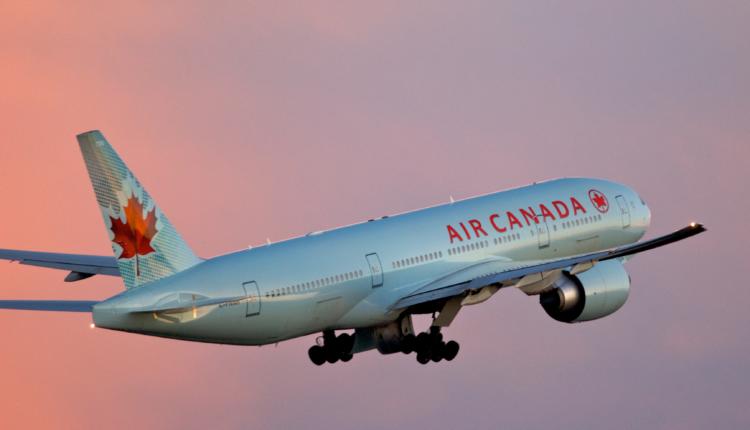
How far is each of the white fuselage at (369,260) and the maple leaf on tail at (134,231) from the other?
110 centimetres

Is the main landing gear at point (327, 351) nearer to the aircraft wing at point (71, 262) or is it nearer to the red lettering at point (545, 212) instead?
the aircraft wing at point (71, 262)

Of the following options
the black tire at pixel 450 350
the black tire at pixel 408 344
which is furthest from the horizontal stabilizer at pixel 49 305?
the black tire at pixel 450 350

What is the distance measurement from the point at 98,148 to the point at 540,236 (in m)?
19.5

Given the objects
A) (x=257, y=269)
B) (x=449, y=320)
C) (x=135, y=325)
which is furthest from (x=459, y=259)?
(x=135, y=325)

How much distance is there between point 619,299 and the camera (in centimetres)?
7469

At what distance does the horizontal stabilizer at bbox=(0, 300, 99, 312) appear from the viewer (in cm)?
6100

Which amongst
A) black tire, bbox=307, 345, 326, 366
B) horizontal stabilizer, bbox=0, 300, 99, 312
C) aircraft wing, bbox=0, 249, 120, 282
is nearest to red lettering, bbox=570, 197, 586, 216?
black tire, bbox=307, 345, 326, 366


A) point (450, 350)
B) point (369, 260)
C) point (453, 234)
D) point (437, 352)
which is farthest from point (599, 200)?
point (369, 260)

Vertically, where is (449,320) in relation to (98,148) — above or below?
below

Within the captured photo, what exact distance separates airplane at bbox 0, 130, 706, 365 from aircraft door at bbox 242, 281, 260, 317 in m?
0.07

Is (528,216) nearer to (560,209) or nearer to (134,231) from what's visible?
(560,209)

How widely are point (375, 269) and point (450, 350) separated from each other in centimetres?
420

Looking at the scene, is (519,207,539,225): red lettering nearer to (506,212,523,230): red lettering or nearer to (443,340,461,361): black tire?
(506,212,523,230): red lettering

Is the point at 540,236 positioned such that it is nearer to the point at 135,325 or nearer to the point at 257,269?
the point at 257,269
